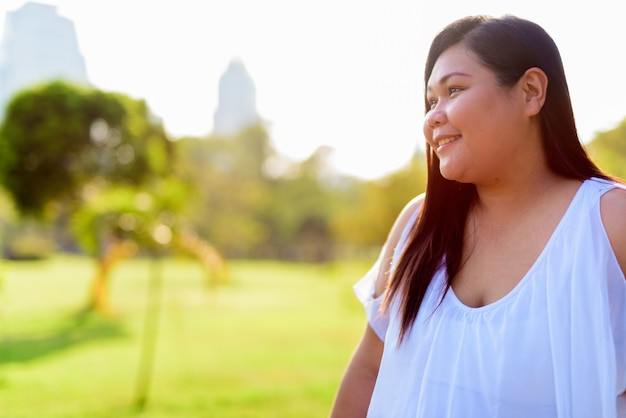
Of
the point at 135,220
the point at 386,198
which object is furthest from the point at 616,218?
the point at 386,198

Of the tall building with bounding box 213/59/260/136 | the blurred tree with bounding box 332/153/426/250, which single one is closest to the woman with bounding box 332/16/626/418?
the blurred tree with bounding box 332/153/426/250

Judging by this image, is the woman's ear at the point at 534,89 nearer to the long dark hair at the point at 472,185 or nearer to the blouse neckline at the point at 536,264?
the long dark hair at the point at 472,185

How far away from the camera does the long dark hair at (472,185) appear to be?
41.3 inches

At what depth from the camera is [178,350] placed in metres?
8.12

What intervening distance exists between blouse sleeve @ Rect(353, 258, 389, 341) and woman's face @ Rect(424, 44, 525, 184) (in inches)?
12.2

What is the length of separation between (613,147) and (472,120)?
291cm

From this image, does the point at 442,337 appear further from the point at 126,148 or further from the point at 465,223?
the point at 126,148

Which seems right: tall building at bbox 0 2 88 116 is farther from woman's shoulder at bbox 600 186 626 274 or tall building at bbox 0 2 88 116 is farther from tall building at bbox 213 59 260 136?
tall building at bbox 213 59 260 136

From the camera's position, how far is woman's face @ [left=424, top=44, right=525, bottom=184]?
104 centimetres

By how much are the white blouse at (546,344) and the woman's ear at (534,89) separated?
15 centimetres

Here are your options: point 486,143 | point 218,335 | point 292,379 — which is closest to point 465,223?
point 486,143

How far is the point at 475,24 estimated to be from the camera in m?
1.08

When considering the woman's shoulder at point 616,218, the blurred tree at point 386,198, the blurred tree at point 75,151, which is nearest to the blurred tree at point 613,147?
the woman's shoulder at point 616,218

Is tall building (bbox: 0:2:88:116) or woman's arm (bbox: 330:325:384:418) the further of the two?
tall building (bbox: 0:2:88:116)
